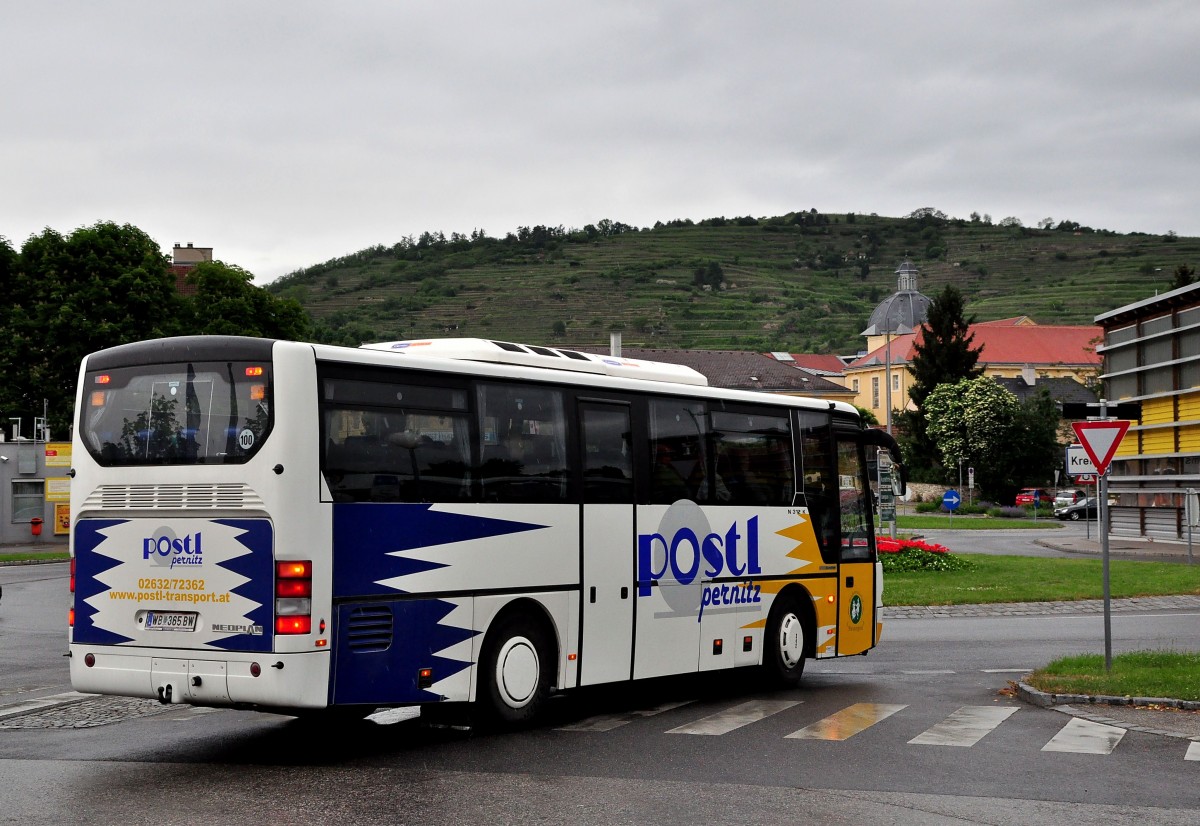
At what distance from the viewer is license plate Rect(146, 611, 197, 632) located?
9898 mm

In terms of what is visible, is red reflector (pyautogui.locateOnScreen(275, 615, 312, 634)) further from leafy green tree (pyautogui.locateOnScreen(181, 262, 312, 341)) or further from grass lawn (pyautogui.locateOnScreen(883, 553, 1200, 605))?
leafy green tree (pyautogui.locateOnScreen(181, 262, 312, 341))

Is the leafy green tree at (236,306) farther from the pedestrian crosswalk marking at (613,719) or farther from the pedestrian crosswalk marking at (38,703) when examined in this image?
the pedestrian crosswalk marking at (613,719)

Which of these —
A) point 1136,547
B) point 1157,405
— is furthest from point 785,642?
point 1157,405

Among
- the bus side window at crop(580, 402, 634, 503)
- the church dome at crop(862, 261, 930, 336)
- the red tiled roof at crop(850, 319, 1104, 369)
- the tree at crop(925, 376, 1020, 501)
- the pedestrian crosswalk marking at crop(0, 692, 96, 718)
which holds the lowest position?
the pedestrian crosswalk marking at crop(0, 692, 96, 718)

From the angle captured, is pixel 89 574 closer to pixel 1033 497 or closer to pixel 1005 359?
pixel 1033 497

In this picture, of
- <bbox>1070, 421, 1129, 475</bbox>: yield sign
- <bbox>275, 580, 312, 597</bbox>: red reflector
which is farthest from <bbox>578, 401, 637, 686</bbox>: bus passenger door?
<bbox>1070, 421, 1129, 475</bbox>: yield sign

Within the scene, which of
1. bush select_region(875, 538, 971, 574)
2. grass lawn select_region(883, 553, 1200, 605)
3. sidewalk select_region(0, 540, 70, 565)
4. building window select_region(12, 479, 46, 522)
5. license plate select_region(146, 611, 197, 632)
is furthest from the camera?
building window select_region(12, 479, 46, 522)

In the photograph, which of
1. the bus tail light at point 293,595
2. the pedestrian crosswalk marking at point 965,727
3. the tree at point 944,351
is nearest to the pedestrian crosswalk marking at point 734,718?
the pedestrian crosswalk marking at point 965,727

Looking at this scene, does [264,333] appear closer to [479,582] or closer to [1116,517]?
[1116,517]

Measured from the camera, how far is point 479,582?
11.0 metres

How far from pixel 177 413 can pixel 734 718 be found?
549cm

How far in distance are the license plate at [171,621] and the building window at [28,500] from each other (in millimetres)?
41736

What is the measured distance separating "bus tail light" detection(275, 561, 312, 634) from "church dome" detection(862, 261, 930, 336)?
15063cm

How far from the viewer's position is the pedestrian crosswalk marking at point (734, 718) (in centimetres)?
1162
